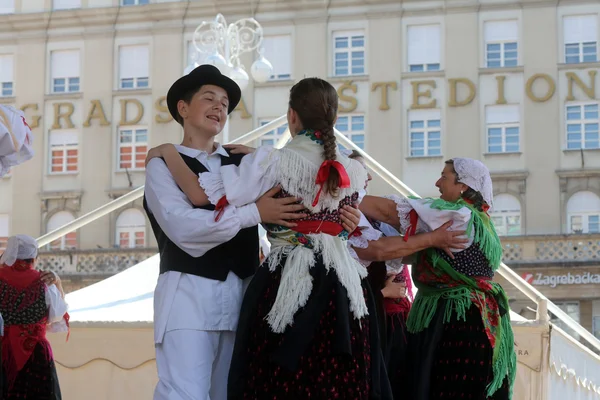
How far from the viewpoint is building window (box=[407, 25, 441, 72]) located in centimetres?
3209

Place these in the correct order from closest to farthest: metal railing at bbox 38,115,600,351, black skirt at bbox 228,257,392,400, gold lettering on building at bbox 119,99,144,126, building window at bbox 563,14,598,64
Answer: black skirt at bbox 228,257,392,400 → metal railing at bbox 38,115,600,351 → building window at bbox 563,14,598,64 → gold lettering on building at bbox 119,99,144,126

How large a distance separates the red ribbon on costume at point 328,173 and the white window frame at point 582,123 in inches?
1122

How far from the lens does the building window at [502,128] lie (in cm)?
3155

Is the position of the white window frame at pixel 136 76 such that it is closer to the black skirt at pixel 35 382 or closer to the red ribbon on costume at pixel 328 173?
the black skirt at pixel 35 382

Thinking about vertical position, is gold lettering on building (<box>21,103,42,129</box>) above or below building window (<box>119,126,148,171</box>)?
above

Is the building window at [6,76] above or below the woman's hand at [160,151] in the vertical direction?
above

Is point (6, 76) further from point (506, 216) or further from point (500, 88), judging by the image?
point (506, 216)

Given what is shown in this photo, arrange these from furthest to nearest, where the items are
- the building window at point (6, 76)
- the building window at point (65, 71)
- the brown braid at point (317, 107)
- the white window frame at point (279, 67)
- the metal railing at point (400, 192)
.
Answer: the building window at point (6, 76), the building window at point (65, 71), the white window frame at point (279, 67), the metal railing at point (400, 192), the brown braid at point (317, 107)

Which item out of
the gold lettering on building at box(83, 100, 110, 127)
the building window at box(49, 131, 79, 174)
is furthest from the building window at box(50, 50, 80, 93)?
the building window at box(49, 131, 79, 174)

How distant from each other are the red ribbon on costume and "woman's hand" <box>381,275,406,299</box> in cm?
177

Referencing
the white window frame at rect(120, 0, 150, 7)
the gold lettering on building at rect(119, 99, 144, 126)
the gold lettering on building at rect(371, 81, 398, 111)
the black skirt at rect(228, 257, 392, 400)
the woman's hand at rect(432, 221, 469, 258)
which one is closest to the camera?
the black skirt at rect(228, 257, 392, 400)

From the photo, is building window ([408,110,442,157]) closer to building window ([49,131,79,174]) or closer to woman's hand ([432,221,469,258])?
building window ([49,131,79,174])

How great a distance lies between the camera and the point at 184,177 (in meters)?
3.88

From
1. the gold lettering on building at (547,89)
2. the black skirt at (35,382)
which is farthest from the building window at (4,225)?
the black skirt at (35,382)
